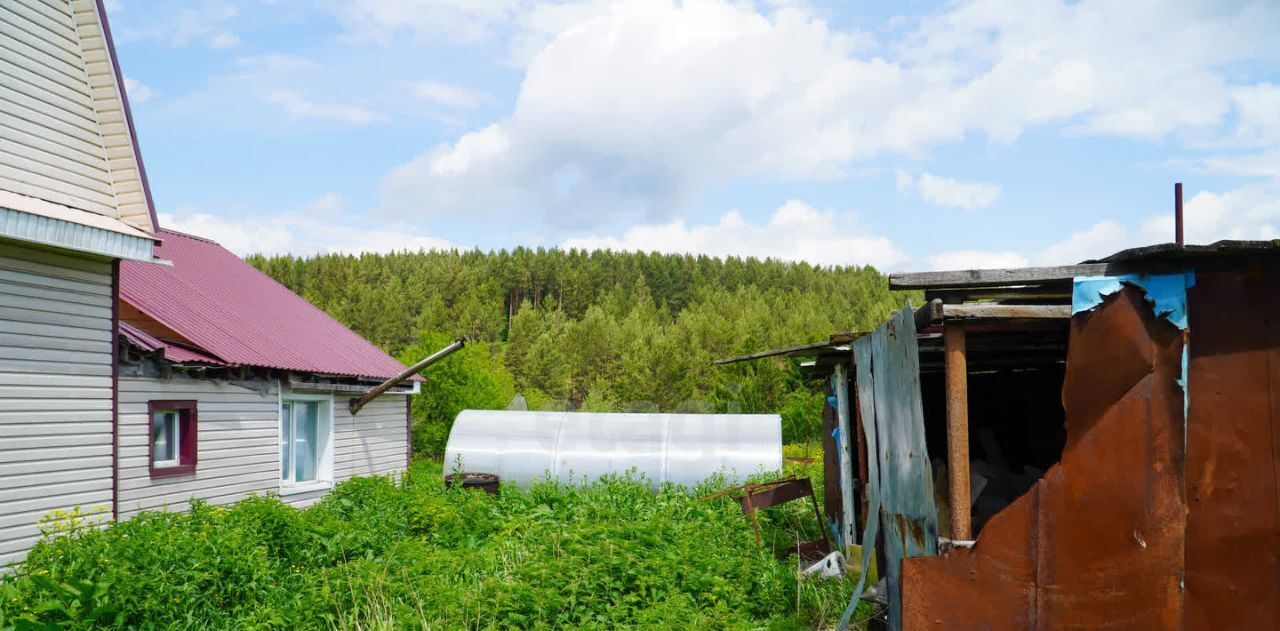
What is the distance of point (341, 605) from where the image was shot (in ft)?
27.8

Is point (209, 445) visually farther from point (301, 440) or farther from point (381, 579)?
point (381, 579)

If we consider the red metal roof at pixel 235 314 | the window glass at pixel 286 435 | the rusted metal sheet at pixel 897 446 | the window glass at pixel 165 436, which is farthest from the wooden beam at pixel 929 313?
the window glass at pixel 286 435

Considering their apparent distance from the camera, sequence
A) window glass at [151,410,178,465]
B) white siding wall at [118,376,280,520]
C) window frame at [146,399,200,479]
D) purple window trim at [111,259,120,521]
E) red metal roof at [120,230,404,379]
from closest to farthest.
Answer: purple window trim at [111,259,120,521], white siding wall at [118,376,280,520], window frame at [146,399,200,479], window glass at [151,410,178,465], red metal roof at [120,230,404,379]

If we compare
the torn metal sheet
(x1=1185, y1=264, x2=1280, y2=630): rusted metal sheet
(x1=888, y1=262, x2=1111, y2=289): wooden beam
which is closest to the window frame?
(x1=888, y1=262, x2=1111, y2=289): wooden beam

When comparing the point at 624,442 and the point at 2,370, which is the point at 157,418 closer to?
the point at 2,370

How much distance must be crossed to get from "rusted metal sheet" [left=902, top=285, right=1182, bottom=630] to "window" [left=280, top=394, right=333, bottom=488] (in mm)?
10972

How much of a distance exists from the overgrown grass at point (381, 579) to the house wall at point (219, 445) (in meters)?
0.74

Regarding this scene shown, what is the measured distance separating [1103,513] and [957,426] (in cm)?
92

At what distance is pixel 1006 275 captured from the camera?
4.99 metres

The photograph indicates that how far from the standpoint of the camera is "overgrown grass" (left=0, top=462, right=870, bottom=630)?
25.2ft

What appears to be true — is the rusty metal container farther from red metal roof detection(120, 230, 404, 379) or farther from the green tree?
the green tree

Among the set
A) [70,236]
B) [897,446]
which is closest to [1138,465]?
[897,446]

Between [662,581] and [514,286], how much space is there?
6824cm

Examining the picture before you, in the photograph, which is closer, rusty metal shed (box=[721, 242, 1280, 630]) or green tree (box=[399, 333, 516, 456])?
rusty metal shed (box=[721, 242, 1280, 630])
